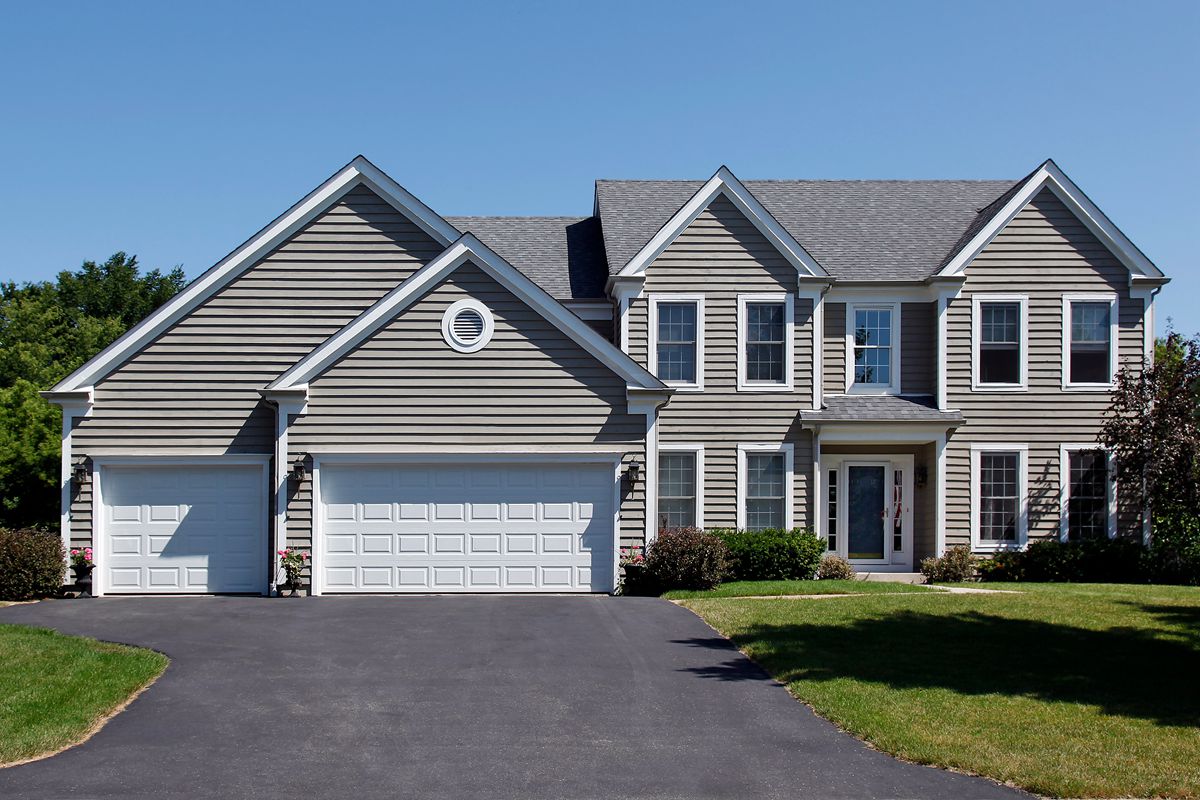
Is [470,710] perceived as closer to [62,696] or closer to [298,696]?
[298,696]

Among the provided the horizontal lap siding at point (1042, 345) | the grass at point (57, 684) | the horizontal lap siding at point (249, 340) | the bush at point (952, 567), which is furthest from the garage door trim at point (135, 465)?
the horizontal lap siding at point (1042, 345)

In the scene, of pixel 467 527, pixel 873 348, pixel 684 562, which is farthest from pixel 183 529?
pixel 873 348

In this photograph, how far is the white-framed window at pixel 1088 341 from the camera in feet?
73.1

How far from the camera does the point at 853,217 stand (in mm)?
24719

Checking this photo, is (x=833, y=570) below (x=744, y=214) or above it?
below

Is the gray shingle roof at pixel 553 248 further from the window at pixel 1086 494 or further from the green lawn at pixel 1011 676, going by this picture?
the window at pixel 1086 494

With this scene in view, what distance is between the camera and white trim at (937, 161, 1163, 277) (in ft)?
72.5

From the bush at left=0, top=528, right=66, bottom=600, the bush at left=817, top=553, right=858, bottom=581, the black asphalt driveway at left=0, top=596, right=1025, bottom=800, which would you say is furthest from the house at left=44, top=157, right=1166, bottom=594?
the black asphalt driveway at left=0, top=596, right=1025, bottom=800

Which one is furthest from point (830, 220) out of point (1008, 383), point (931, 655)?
point (931, 655)

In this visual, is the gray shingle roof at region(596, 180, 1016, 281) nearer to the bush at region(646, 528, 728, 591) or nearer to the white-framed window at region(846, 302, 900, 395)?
the white-framed window at region(846, 302, 900, 395)

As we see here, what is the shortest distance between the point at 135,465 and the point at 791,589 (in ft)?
36.5

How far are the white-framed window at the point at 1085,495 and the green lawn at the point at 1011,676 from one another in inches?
159

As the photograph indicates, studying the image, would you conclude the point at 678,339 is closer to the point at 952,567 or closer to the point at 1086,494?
the point at 952,567

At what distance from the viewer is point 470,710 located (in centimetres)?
1057
